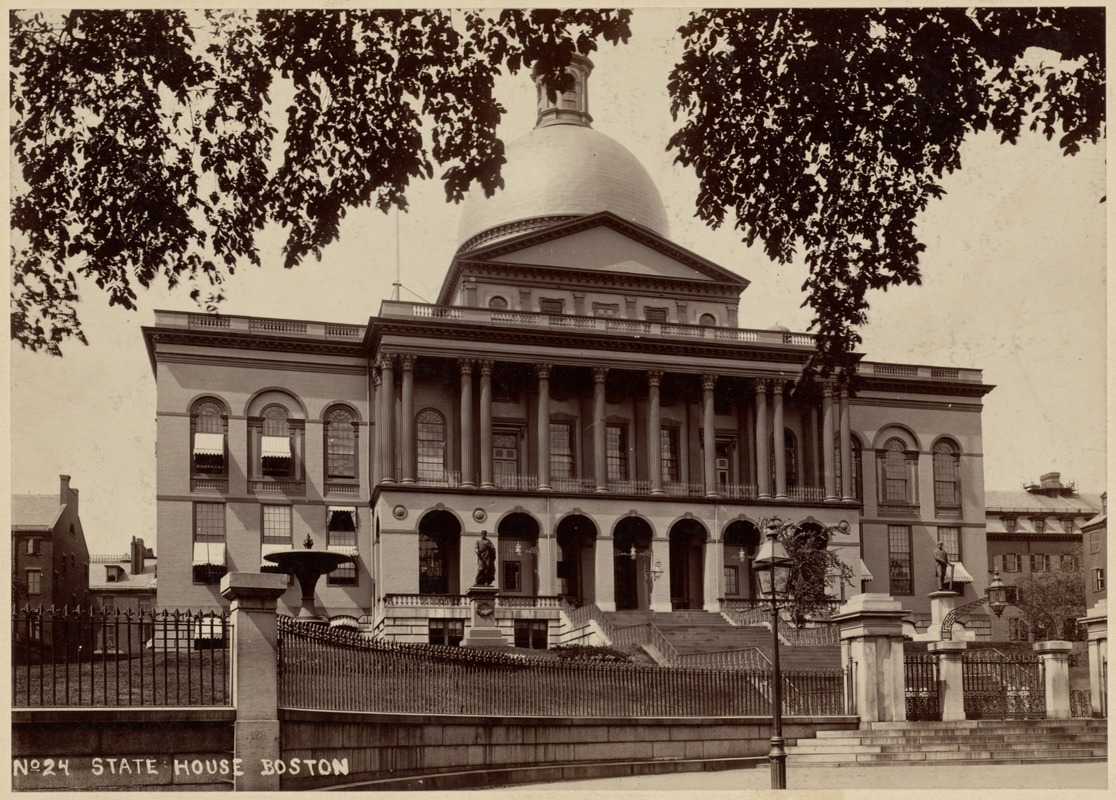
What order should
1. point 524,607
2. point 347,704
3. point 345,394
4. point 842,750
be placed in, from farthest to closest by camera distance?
point 345,394 → point 524,607 → point 842,750 → point 347,704

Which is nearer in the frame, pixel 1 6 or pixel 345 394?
pixel 1 6

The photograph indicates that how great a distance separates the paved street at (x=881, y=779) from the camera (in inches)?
803

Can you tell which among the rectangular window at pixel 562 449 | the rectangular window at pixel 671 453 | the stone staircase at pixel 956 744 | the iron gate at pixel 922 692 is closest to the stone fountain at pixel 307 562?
the stone staircase at pixel 956 744

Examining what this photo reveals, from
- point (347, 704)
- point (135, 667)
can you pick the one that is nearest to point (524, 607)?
point (135, 667)

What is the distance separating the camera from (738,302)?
58031 mm

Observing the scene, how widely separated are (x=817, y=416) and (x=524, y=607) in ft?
49.0

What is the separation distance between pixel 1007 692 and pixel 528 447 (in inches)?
1078

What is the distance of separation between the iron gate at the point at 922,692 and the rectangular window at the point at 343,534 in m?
27.4

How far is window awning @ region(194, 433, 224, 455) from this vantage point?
5012 cm

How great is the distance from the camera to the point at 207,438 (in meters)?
50.4

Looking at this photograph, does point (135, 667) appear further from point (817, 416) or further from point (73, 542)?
point (817, 416)

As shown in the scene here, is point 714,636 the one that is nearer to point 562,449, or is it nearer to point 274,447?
point 562,449

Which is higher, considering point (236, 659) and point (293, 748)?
point (236, 659)

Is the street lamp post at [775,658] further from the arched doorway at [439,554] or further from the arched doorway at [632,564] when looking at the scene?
the arched doorway at [632,564]
